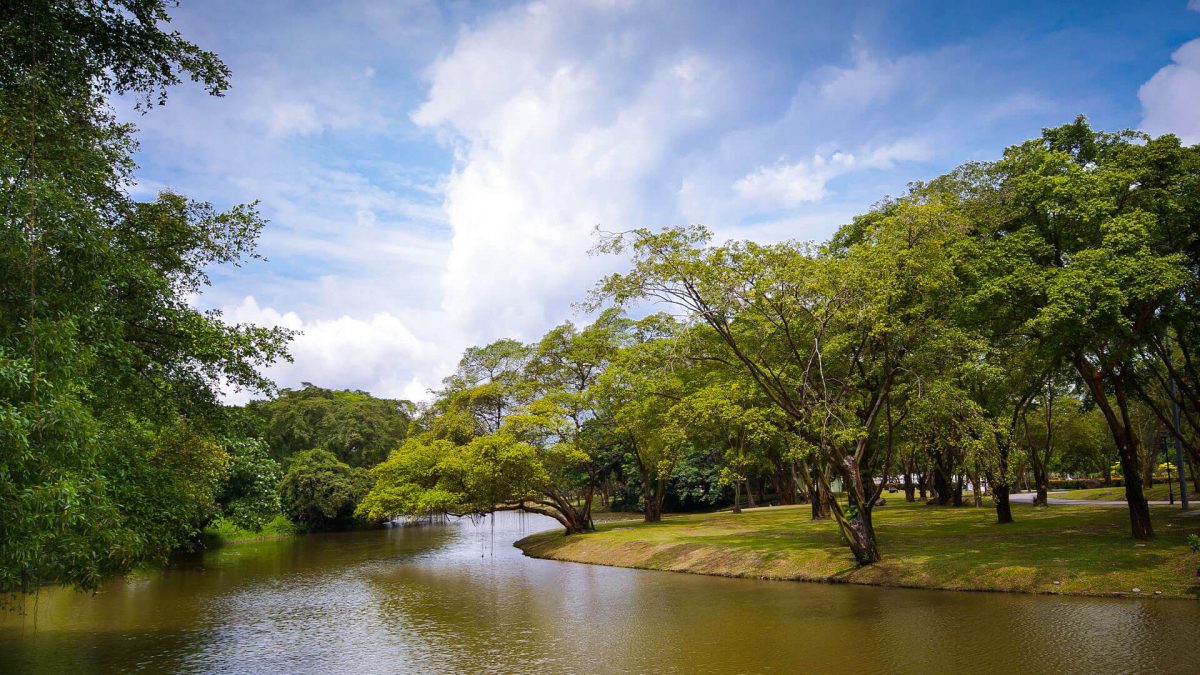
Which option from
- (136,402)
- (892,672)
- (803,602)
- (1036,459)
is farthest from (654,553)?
(1036,459)

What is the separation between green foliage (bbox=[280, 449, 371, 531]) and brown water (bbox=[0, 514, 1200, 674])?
91.2ft

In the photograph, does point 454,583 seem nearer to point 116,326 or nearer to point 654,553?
point 654,553

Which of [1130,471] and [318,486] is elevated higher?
[1130,471]

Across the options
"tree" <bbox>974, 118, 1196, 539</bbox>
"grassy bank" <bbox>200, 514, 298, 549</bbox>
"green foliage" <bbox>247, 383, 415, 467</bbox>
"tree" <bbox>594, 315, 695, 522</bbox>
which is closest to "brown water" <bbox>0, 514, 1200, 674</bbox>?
"tree" <bbox>594, 315, 695, 522</bbox>

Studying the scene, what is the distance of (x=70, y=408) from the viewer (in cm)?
Answer: 903

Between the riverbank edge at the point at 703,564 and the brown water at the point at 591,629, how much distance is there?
2.44ft

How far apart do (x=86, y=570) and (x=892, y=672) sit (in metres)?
Answer: 15.4

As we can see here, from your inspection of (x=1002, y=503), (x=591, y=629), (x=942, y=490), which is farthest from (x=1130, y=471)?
(x=942, y=490)

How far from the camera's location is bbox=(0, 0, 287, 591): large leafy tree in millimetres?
9141

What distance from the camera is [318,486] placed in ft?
187

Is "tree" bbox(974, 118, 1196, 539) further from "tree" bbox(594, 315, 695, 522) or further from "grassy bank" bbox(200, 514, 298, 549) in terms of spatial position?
"grassy bank" bbox(200, 514, 298, 549)

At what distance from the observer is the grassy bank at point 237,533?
48844mm

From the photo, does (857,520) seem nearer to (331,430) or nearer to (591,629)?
(591,629)

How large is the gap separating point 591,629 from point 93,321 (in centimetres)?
1369
